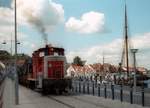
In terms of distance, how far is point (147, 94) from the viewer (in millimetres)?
27641

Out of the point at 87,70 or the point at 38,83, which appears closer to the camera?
the point at 38,83

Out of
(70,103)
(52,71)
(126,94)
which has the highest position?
(52,71)

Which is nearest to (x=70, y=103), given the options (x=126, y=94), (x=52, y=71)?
(x=126, y=94)

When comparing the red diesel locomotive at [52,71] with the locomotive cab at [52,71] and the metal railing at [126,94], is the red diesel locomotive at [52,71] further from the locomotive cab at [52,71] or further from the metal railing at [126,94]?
the metal railing at [126,94]

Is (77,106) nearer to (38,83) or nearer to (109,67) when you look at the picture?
(38,83)

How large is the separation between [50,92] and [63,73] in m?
2.76

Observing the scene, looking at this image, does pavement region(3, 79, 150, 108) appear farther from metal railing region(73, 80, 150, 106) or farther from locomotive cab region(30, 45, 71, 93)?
locomotive cab region(30, 45, 71, 93)

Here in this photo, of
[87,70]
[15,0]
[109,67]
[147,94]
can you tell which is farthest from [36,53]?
[109,67]

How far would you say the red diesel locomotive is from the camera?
35.0m

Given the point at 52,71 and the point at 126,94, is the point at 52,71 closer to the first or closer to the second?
the point at 52,71

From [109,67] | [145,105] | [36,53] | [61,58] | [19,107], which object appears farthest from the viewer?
[109,67]

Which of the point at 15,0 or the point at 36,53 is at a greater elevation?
the point at 15,0

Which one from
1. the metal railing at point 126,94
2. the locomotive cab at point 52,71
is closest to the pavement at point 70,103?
the metal railing at point 126,94

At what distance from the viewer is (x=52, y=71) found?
36.7 meters
